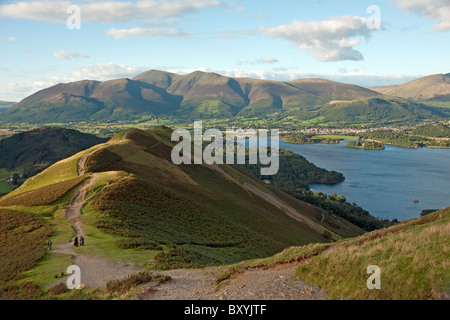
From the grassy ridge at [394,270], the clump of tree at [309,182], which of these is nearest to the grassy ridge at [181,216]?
the grassy ridge at [394,270]

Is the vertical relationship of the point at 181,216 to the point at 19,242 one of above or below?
below

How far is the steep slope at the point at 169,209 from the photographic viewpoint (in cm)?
3162

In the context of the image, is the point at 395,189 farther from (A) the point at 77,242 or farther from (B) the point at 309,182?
(A) the point at 77,242

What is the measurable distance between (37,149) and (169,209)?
539ft

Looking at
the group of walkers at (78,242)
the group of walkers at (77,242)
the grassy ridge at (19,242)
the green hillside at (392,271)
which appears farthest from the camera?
the group of walkers at (78,242)

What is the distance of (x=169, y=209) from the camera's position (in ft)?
141

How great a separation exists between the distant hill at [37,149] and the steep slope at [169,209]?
105192 millimetres

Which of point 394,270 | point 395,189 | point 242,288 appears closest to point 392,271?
point 394,270

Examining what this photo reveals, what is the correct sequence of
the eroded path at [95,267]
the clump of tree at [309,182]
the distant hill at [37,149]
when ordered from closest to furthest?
the eroded path at [95,267]
the clump of tree at [309,182]
the distant hill at [37,149]

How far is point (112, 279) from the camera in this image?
19.8 m

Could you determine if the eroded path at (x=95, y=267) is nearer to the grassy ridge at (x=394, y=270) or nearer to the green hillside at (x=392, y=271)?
the green hillside at (x=392, y=271)
